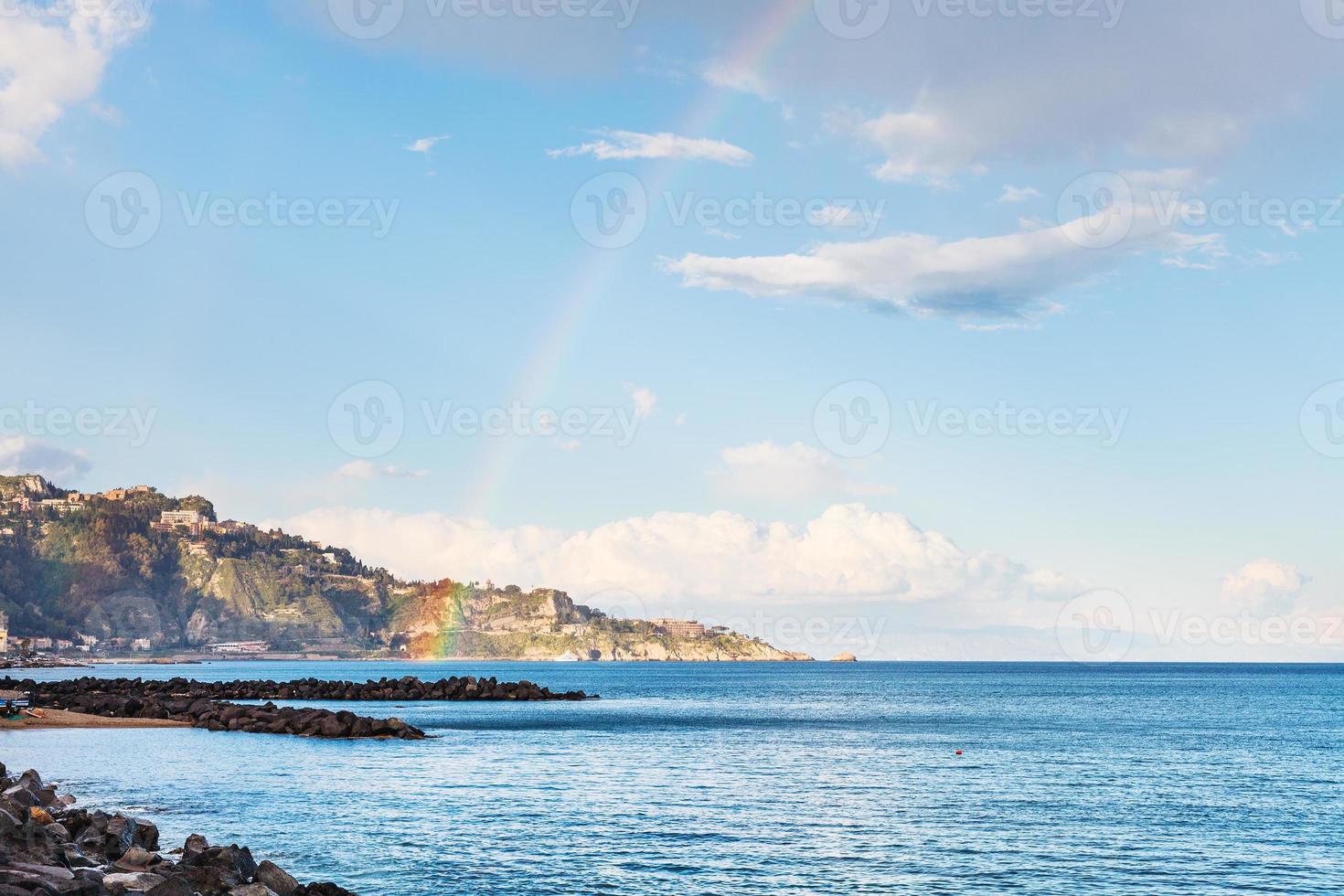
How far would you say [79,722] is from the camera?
92625 millimetres

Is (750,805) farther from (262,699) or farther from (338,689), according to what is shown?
(338,689)

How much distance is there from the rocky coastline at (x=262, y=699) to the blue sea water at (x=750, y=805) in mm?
4310

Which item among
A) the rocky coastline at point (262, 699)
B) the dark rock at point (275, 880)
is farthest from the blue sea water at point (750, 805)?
the rocky coastline at point (262, 699)

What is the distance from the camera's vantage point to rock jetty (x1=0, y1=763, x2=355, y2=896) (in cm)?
2552

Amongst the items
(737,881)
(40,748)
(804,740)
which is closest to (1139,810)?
(737,881)

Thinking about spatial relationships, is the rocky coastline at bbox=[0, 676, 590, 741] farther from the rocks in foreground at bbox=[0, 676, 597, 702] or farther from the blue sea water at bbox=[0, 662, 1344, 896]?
the blue sea water at bbox=[0, 662, 1344, 896]

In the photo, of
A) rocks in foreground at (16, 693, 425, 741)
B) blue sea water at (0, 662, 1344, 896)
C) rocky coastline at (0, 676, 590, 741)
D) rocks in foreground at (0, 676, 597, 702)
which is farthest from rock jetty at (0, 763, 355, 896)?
rocks in foreground at (0, 676, 597, 702)

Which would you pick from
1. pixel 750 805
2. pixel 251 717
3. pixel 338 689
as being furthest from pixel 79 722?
pixel 750 805

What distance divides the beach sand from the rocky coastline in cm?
192

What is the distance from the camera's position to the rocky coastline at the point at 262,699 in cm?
8562

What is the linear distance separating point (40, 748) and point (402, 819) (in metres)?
40.7

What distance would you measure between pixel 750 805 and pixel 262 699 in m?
114

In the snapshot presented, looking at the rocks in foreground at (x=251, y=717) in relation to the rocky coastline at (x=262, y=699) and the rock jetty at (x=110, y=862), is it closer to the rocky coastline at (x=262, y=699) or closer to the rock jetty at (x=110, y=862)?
the rocky coastline at (x=262, y=699)

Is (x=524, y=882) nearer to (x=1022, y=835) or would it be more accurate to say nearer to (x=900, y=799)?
(x=1022, y=835)
